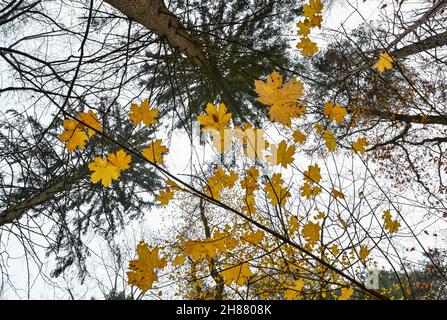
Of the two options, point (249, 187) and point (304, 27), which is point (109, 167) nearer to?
point (249, 187)

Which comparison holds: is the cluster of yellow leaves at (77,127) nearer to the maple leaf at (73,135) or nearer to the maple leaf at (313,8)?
the maple leaf at (73,135)

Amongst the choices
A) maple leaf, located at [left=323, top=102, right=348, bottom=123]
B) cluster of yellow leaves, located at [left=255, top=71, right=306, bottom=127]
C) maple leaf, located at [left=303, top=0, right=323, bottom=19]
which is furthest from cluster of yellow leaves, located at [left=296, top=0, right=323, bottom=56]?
cluster of yellow leaves, located at [left=255, top=71, right=306, bottom=127]

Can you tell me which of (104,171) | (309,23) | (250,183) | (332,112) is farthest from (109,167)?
(309,23)

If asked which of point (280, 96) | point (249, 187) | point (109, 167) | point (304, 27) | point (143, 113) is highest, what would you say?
point (304, 27)

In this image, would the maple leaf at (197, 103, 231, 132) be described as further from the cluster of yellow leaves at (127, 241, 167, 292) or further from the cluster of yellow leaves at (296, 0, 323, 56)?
the cluster of yellow leaves at (296, 0, 323, 56)

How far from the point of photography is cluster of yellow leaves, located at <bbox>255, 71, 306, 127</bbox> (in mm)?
1293

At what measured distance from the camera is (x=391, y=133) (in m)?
5.97

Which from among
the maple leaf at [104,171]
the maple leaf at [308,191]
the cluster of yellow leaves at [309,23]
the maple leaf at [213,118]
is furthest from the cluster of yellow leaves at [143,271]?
the cluster of yellow leaves at [309,23]

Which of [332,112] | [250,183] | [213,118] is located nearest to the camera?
[213,118]

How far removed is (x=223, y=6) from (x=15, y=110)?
2790 mm

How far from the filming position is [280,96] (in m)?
1.35
